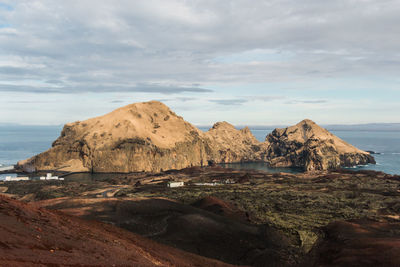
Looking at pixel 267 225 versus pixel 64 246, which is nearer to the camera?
pixel 64 246

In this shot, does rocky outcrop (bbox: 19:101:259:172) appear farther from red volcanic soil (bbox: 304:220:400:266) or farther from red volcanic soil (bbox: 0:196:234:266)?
red volcanic soil (bbox: 0:196:234:266)

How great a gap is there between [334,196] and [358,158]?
471 ft

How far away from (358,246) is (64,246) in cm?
3118

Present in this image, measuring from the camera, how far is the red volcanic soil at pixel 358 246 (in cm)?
3088

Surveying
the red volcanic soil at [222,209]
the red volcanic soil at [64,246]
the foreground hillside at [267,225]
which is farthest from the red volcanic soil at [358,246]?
the red volcanic soil at [222,209]

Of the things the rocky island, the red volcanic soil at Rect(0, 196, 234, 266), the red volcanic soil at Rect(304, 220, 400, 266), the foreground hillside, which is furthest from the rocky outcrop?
the red volcanic soil at Rect(0, 196, 234, 266)

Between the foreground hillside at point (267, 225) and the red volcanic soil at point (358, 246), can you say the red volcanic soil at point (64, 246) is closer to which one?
the foreground hillside at point (267, 225)

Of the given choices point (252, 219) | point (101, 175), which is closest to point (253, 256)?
point (252, 219)

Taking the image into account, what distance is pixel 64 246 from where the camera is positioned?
67.1 feet

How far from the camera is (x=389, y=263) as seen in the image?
29.1m

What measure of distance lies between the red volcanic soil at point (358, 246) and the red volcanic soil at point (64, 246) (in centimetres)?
1319

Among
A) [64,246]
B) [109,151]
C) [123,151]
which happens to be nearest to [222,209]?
[64,246]

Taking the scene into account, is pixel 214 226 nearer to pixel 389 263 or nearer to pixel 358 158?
pixel 389 263

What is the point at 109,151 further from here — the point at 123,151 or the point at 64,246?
the point at 64,246
